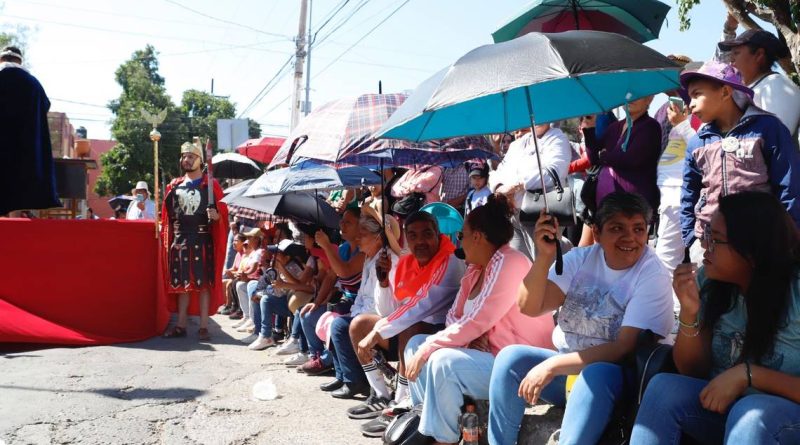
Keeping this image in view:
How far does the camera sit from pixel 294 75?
20.7 metres

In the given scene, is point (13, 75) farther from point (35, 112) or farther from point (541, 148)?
point (541, 148)

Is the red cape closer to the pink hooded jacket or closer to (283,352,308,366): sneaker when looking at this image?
(283,352,308,366): sneaker

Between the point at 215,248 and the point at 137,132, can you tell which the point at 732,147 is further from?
the point at 137,132

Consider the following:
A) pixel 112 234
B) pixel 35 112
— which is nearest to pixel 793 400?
pixel 35 112

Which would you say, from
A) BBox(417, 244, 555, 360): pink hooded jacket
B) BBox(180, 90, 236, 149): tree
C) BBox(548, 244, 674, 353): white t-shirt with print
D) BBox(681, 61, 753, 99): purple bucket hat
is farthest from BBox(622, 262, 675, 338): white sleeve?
BBox(180, 90, 236, 149): tree

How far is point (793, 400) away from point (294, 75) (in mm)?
19215

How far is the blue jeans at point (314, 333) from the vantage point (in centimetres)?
675

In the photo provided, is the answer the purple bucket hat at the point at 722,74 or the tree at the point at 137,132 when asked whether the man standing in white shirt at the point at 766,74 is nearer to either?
the purple bucket hat at the point at 722,74

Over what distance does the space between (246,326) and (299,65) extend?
39.8ft

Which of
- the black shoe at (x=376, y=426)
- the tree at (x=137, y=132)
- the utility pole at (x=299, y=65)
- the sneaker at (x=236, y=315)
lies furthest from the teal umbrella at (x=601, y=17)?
the tree at (x=137, y=132)

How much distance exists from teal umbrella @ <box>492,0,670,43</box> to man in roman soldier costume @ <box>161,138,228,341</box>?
4320mm

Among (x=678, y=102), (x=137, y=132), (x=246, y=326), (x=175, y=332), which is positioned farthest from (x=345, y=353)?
(x=137, y=132)

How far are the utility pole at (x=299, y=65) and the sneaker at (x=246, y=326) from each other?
10.2 metres

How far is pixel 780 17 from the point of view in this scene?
603cm
